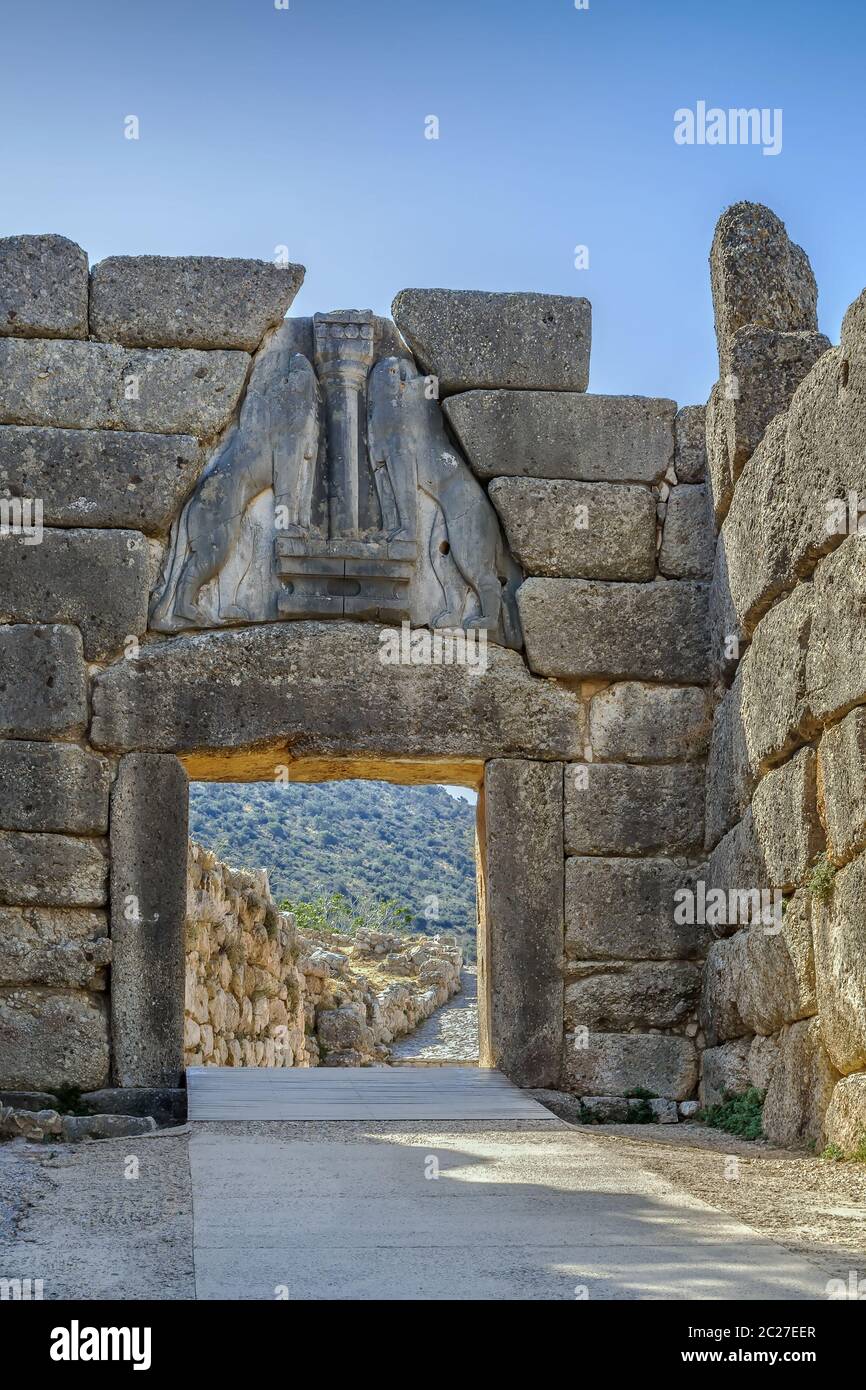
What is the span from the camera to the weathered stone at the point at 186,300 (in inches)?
318

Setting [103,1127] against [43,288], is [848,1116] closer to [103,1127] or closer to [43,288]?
[103,1127]

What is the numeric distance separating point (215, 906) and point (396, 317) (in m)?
4.27

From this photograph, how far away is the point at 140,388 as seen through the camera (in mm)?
8031

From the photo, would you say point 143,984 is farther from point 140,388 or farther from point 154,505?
point 140,388

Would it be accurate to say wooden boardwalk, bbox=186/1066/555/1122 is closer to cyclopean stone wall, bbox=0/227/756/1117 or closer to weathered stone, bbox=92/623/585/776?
cyclopean stone wall, bbox=0/227/756/1117

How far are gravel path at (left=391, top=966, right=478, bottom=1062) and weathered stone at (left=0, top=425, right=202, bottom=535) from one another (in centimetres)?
713

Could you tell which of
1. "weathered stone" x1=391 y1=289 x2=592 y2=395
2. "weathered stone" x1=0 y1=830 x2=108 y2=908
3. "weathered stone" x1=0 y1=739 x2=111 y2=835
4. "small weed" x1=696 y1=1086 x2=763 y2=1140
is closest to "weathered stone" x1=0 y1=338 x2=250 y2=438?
"weathered stone" x1=391 y1=289 x2=592 y2=395

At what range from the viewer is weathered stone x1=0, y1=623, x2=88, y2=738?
25.1 feet

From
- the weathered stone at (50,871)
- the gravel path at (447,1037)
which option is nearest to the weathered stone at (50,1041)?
the weathered stone at (50,871)

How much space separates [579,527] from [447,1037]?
30.0 ft

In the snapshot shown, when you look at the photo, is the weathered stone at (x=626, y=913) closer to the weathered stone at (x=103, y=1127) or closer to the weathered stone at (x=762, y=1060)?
the weathered stone at (x=762, y=1060)

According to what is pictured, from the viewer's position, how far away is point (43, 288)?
8.05 m

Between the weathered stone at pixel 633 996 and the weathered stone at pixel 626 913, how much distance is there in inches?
2.2
